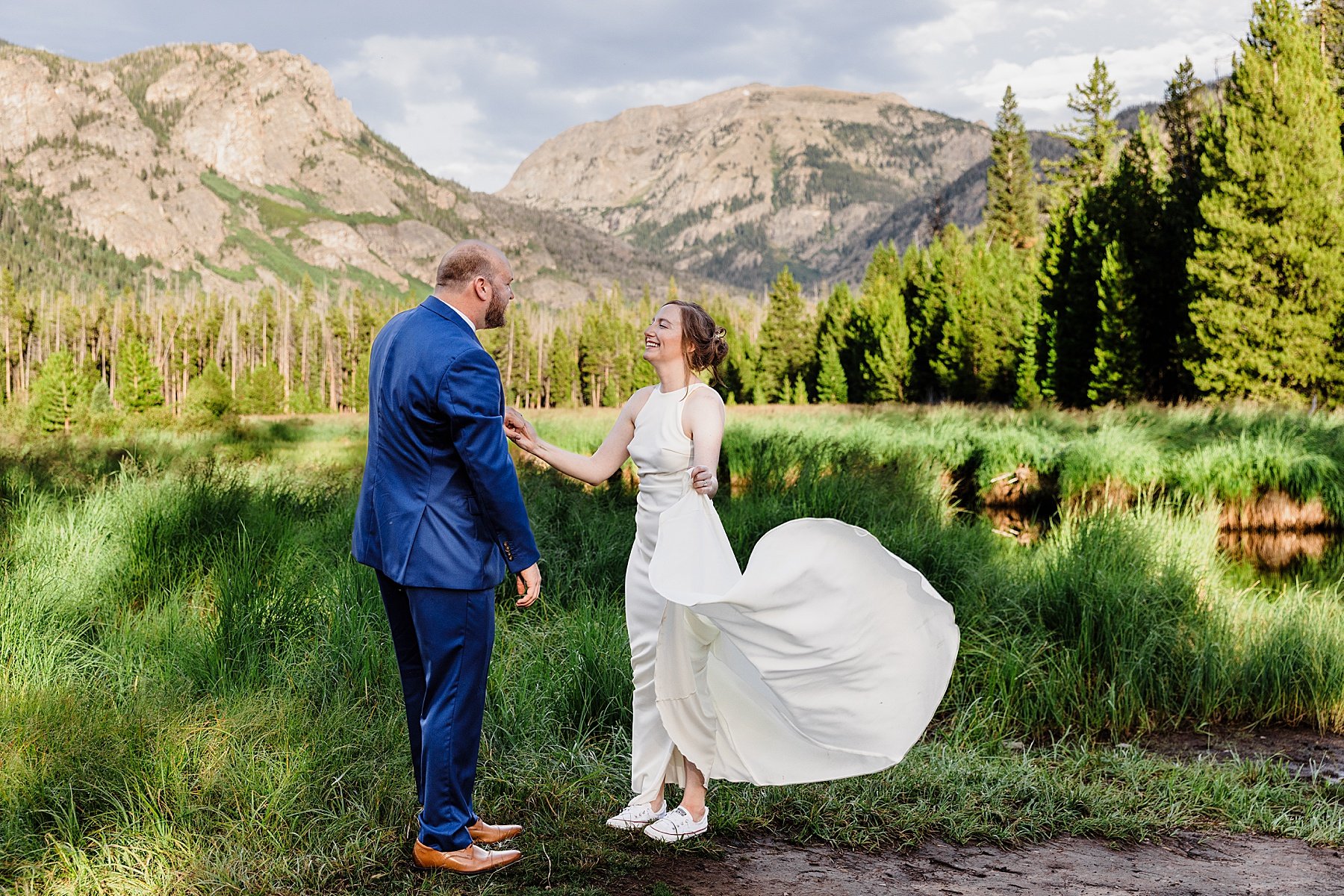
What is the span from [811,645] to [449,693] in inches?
56.5

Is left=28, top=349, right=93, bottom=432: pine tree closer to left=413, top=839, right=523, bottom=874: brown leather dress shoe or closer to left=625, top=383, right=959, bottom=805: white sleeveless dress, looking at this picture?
left=413, top=839, right=523, bottom=874: brown leather dress shoe

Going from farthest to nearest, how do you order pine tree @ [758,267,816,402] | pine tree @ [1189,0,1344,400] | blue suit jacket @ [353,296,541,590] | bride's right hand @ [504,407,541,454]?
pine tree @ [758,267,816,402]
pine tree @ [1189,0,1344,400]
bride's right hand @ [504,407,541,454]
blue suit jacket @ [353,296,541,590]

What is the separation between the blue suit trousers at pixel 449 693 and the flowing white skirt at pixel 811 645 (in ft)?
2.56

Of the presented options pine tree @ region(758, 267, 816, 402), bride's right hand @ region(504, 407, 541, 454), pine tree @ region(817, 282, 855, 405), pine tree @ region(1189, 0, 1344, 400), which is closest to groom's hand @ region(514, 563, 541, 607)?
bride's right hand @ region(504, 407, 541, 454)

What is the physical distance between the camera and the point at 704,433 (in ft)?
12.5

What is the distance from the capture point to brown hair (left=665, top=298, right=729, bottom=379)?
3.93 m

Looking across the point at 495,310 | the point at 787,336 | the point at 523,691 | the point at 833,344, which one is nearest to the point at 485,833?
the point at 523,691

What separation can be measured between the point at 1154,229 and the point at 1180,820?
28775mm

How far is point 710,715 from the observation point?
12.6 feet

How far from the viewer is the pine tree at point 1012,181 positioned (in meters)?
64.0

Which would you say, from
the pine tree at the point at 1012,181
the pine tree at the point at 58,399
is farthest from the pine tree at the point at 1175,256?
the pine tree at the point at 1012,181

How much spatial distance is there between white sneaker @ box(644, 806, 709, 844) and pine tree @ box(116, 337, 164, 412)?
210ft

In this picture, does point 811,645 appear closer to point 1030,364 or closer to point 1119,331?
point 1119,331

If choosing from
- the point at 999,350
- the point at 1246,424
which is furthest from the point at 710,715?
the point at 999,350
